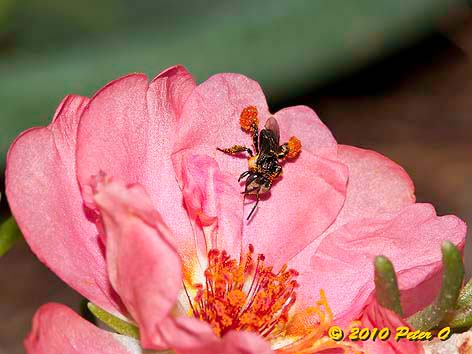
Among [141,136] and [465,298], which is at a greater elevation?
[141,136]

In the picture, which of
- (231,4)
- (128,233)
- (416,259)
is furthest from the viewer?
(231,4)

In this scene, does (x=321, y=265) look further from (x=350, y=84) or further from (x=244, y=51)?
(x=350, y=84)

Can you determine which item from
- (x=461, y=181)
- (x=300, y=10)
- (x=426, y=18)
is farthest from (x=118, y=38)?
(x=461, y=181)

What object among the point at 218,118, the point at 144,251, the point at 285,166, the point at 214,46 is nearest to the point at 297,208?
the point at 285,166

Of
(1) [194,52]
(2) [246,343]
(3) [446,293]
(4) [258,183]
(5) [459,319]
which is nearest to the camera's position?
(2) [246,343]

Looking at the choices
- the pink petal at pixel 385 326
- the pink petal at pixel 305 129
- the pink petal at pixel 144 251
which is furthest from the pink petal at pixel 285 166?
the pink petal at pixel 144 251

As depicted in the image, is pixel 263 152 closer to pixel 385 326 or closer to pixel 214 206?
pixel 214 206

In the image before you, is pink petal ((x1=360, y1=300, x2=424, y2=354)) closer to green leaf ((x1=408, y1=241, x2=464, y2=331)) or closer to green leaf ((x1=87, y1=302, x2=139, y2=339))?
green leaf ((x1=408, y1=241, x2=464, y2=331))

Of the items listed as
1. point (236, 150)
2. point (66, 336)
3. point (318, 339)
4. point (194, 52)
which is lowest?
point (194, 52)
